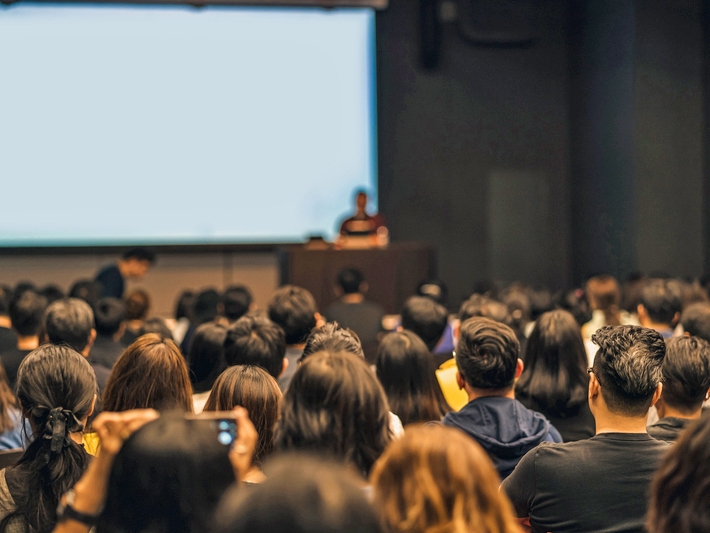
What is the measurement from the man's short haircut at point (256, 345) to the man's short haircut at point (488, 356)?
734mm

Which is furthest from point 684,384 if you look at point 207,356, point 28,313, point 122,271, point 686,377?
point 122,271

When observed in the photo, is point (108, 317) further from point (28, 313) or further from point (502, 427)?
point (502, 427)

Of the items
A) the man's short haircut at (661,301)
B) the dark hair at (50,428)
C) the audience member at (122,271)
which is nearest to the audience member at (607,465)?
the dark hair at (50,428)

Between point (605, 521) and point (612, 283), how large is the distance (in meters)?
3.64

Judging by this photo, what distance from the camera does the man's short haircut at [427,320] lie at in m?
3.94

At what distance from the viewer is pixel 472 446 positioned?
122cm

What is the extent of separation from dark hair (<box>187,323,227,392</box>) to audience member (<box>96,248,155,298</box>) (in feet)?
12.6

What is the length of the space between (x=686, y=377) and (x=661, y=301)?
1.70 m

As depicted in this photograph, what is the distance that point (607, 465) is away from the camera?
1954 millimetres

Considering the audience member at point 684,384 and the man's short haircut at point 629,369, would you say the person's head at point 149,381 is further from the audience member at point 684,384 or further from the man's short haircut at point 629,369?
the audience member at point 684,384

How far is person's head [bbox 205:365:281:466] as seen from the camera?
214 centimetres

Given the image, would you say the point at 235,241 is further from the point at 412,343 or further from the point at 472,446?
the point at 472,446

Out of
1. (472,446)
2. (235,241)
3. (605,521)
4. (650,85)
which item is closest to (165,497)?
(472,446)

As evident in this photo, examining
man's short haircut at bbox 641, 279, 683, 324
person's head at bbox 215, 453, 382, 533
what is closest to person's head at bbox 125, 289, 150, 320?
man's short haircut at bbox 641, 279, 683, 324
